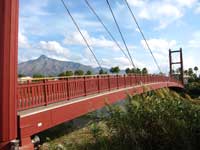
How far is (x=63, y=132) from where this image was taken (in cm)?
1545

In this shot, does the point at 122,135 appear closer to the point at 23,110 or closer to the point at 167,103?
the point at 167,103

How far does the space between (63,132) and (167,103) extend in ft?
32.9

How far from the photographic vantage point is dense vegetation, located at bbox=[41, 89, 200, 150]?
18.7ft

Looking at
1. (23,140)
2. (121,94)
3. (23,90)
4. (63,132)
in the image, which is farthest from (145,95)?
(121,94)

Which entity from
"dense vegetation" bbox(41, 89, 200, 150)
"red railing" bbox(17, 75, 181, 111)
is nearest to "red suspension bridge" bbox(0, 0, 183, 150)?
"red railing" bbox(17, 75, 181, 111)

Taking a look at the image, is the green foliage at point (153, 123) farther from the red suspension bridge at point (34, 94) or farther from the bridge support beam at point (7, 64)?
the bridge support beam at point (7, 64)

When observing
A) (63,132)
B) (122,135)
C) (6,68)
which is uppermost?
(6,68)

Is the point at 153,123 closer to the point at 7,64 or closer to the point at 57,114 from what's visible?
the point at 7,64

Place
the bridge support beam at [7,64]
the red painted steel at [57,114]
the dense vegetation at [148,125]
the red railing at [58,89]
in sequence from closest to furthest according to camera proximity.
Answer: the bridge support beam at [7,64] → the dense vegetation at [148,125] → the red painted steel at [57,114] → the red railing at [58,89]

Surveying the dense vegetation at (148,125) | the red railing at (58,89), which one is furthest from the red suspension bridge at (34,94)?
the dense vegetation at (148,125)

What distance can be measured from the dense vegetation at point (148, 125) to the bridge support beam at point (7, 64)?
1.65 m

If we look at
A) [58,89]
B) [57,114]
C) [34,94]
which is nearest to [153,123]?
[34,94]

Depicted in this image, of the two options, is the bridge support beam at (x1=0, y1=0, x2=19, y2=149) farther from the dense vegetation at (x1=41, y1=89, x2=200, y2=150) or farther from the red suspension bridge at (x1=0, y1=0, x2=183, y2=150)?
the dense vegetation at (x1=41, y1=89, x2=200, y2=150)

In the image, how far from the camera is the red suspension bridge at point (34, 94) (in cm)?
425
